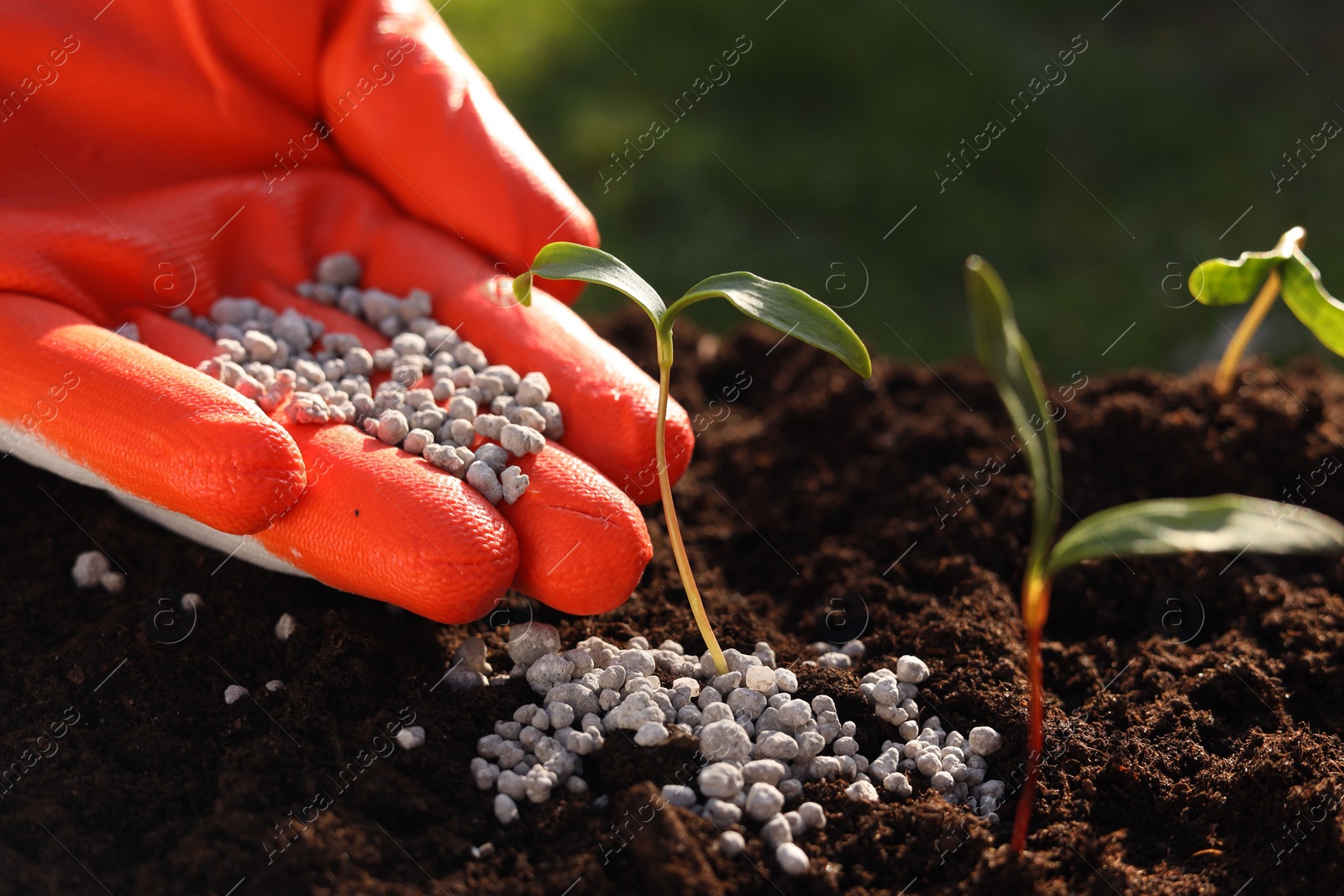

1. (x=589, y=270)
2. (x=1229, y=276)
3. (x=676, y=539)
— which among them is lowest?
(x=676, y=539)

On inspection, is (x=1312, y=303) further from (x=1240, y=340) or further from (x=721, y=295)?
(x=721, y=295)

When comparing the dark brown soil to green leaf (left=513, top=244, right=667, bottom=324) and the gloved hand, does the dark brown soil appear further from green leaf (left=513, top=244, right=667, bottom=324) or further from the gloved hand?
green leaf (left=513, top=244, right=667, bottom=324)

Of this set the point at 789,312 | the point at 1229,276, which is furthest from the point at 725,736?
the point at 1229,276

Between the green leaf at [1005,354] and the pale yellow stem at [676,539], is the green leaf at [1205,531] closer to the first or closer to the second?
the green leaf at [1005,354]

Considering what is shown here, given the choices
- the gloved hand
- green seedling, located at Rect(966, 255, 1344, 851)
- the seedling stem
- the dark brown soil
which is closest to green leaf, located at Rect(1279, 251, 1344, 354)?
the seedling stem

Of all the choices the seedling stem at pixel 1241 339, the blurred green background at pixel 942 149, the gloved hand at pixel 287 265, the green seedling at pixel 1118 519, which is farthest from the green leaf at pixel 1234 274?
the blurred green background at pixel 942 149

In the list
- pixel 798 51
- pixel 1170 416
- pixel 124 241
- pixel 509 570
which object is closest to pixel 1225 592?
pixel 1170 416
